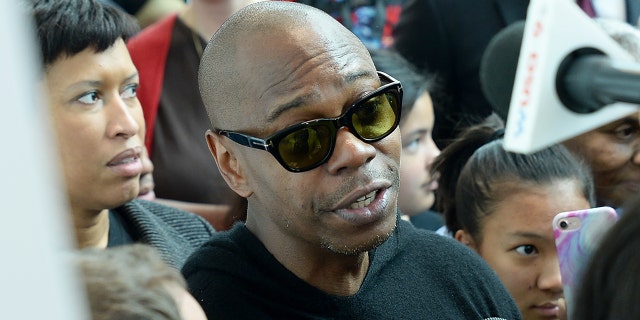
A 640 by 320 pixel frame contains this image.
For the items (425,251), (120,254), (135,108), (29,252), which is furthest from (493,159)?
(29,252)

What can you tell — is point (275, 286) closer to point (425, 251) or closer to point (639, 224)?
point (425, 251)

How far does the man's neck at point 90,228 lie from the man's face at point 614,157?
1.13m

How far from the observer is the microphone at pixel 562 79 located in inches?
33.5

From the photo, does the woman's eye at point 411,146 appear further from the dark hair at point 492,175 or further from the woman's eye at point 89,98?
the woman's eye at point 89,98

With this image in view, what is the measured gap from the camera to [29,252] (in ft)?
1.67

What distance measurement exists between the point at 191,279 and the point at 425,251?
1.36 feet

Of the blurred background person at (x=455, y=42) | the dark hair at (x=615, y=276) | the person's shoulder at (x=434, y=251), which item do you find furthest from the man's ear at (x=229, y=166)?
the blurred background person at (x=455, y=42)

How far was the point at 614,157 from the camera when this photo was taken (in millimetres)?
2480

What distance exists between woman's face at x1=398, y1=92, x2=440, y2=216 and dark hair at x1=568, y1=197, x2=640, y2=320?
1.82 m

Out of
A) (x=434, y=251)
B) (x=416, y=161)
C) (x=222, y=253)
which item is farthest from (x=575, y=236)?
(x=416, y=161)

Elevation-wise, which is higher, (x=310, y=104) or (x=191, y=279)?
(x=310, y=104)

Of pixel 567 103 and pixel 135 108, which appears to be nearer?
pixel 567 103

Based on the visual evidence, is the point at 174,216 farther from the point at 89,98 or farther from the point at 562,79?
the point at 562,79

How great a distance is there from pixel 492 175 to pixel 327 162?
897 mm
